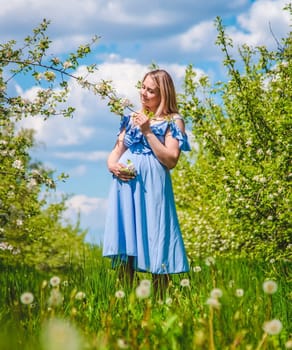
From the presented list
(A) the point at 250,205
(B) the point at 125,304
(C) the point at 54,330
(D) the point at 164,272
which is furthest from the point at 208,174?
(C) the point at 54,330

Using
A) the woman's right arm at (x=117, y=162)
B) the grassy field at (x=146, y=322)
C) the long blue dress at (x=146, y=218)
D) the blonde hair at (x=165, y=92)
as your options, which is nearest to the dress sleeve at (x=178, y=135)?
the long blue dress at (x=146, y=218)

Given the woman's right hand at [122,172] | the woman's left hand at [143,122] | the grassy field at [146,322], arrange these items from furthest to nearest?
the woman's right hand at [122,172], the woman's left hand at [143,122], the grassy field at [146,322]

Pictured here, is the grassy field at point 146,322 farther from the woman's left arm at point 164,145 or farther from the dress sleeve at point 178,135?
the dress sleeve at point 178,135

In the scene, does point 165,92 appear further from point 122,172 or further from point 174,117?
point 122,172

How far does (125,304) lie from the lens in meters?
4.05

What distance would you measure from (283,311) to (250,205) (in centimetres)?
273

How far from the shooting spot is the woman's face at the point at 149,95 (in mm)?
5262

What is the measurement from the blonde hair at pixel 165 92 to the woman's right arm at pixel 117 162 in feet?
1.23

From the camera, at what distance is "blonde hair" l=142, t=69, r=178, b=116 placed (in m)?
5.25

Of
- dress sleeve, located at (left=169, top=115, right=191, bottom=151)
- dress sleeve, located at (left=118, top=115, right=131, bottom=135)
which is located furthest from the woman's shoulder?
dress sleeve, located at (left=118, top=115, right=131, bottom=135)

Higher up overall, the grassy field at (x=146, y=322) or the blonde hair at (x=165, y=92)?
the blonde hair at (x=165, y=92)

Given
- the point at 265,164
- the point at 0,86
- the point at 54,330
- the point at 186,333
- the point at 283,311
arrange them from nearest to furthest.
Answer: the point at 54,330, the point at 186,333, the point at 283,311, the point at 0,86, the point at 265,164

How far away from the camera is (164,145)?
5.14m

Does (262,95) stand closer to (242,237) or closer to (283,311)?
(242,237)
